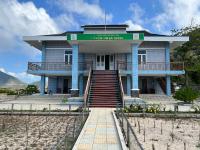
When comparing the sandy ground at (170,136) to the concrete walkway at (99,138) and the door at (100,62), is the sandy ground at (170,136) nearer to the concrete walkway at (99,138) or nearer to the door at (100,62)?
the concrete walkway at (99,138)

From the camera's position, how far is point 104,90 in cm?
1961

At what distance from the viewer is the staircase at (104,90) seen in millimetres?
17875

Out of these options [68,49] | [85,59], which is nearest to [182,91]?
[85,59]

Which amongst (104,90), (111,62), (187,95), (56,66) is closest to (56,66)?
(56,66)

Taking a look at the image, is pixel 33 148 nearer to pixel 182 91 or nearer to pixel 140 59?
pixel 182 91

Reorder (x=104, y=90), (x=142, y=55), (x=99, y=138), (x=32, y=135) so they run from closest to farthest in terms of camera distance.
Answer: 1. (x=99, y=138)
2. (x=32, y=135)
3. (x=104, y=90)
4. (x=142, y=55)

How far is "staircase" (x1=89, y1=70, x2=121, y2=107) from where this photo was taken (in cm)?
1788

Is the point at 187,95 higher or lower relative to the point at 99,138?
higher

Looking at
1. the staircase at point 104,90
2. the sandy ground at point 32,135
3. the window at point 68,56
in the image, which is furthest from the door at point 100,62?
the sandy ground at point 32,135

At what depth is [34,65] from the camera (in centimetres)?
2525

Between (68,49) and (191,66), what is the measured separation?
54.6 ft

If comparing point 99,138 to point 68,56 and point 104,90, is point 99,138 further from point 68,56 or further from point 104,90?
point 68,56

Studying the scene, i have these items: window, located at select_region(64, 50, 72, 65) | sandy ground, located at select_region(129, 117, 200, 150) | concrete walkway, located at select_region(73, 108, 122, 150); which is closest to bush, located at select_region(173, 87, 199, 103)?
sandy ground, located at select_region(129, 117, 200, 150)

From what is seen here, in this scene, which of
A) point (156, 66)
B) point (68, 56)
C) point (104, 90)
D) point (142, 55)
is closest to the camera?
point (104, 90)
